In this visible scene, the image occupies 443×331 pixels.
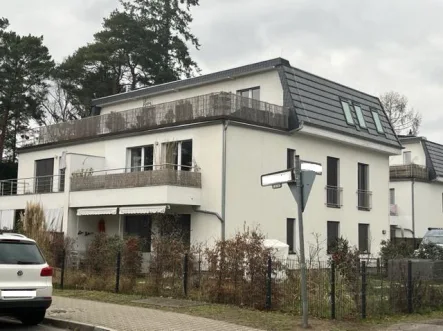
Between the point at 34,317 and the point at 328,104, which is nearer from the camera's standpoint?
the point at 34,317

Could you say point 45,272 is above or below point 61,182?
below

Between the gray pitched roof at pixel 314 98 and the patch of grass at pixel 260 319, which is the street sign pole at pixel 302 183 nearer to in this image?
the patch of grass at pixel 260 319

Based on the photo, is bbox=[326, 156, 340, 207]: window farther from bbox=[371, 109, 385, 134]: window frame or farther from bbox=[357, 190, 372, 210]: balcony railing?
bbox=[371, 109, 385, 134]: window frame

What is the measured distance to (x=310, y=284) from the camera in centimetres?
1271

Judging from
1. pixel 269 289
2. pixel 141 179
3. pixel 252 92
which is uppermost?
pixel 252 92

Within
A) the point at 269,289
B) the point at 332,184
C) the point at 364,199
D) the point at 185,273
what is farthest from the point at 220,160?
the point at 364,199

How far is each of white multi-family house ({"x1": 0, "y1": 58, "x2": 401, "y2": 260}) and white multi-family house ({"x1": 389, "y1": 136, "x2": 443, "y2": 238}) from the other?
656 centimetres

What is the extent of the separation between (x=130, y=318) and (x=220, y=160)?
11.0 metres

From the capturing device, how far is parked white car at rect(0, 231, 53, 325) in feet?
35.1

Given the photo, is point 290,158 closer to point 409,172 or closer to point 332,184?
point 332,184

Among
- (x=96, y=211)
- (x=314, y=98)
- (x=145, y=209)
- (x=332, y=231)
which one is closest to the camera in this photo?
(x=145, y=209)

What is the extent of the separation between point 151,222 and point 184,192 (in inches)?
124

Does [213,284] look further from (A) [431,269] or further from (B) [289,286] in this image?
(A) [431,269]

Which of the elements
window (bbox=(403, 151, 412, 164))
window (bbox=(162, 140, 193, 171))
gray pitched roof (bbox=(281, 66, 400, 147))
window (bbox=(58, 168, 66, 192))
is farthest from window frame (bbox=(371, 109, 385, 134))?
window (bbox=(58, 168, 66, 192))
